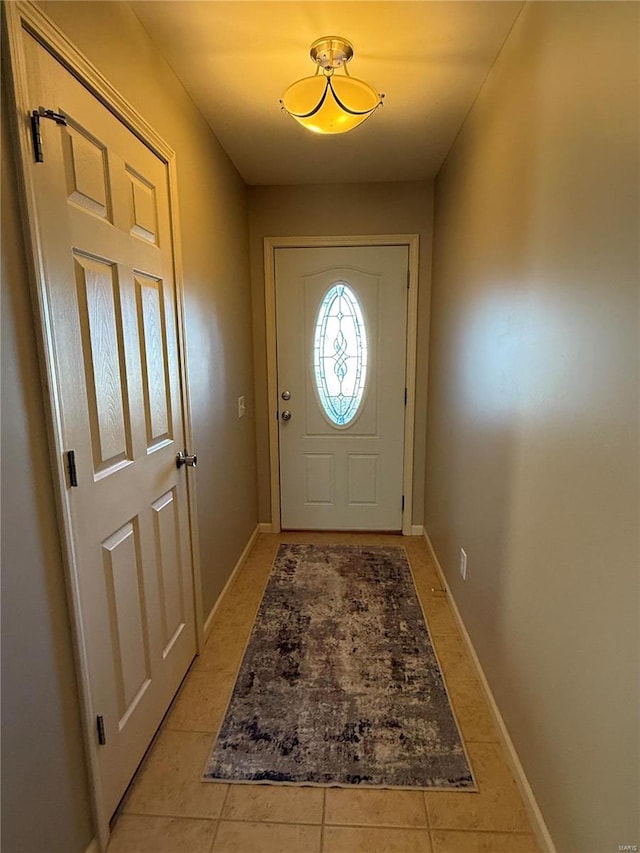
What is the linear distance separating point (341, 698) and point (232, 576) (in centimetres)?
109

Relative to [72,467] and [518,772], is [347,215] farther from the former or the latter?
[518,772]

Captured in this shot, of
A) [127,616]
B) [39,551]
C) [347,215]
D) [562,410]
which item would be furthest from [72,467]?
[347,215]

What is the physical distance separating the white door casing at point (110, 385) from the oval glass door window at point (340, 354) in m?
1.45

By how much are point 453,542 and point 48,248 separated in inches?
84.4

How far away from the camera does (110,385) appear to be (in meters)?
1.27

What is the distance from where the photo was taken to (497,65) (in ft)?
5.41

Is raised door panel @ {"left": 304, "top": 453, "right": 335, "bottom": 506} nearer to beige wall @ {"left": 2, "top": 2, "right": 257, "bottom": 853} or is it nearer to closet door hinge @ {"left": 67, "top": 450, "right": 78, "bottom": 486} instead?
beige wall @ {"left": 2, "top": 2, "right": 257, "bottom": 853}

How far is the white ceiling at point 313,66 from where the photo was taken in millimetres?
1411

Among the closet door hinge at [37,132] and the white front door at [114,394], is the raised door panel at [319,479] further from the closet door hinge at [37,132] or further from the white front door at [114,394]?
the closet door hinge at [37,132]

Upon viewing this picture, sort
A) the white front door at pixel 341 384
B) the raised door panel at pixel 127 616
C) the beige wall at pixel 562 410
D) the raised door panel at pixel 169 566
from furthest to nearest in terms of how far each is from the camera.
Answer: the white front door at pixel 341 384 → the raised door panel at pixel 169 566 → the raised door panel at pixel 127 616 → the beige wall at pixel 562 410

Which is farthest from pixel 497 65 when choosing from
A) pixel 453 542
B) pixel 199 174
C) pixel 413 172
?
pixel 453 542

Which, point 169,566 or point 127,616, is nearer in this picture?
point 127,616

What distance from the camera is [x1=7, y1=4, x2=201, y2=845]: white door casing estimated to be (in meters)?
1.01

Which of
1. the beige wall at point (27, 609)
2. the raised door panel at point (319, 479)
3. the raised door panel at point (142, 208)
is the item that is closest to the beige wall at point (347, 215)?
the raised door panel at point (319, 479)
